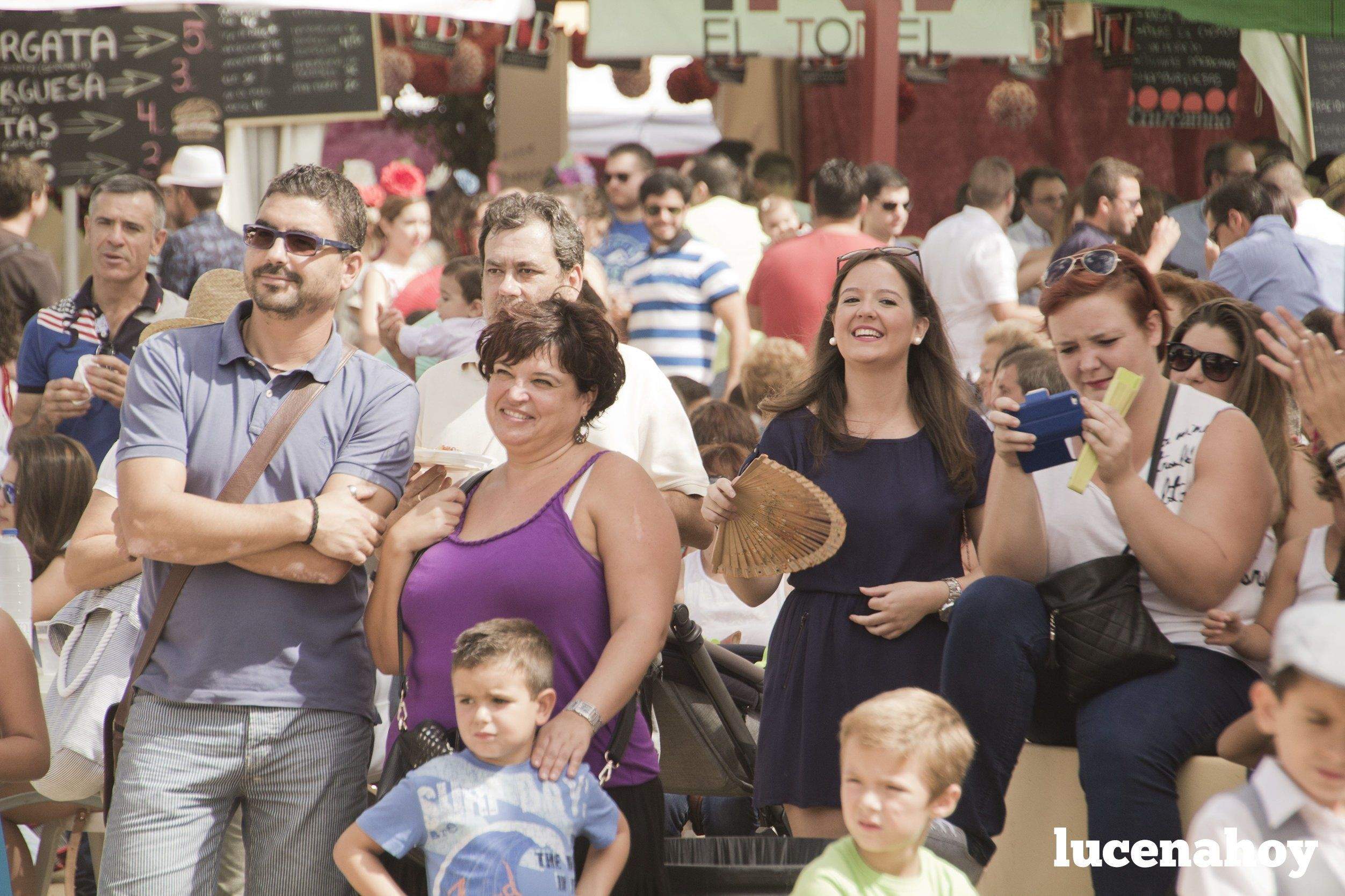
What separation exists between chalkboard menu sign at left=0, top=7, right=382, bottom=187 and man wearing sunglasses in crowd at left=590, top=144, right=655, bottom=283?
1.83m

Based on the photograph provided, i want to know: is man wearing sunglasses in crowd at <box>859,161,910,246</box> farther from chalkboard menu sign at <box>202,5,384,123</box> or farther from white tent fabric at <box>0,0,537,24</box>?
chalkboard menu sign at <box>202,5,384,123</box>

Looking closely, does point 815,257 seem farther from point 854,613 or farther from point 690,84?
point 690,84

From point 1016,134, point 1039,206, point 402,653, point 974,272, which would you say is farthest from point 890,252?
point 1016,134

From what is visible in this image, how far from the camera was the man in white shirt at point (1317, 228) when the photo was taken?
621 centimetres

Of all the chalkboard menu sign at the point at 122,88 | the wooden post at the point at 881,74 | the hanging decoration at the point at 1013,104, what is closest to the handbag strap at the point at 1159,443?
the wooden post at the point at 881,74

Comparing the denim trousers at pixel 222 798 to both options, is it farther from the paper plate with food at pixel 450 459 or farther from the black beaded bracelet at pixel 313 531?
the paper plate with food at pixel 450 459

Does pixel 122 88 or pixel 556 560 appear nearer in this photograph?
pixel 556 560

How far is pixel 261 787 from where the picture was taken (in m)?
2.93

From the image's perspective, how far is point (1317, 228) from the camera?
7.30m

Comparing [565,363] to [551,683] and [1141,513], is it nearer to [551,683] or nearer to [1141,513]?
[551,683]

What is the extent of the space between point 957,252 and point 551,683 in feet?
15.2

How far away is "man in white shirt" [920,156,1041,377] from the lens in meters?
6.76

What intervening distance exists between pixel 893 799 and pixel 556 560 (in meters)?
0.81

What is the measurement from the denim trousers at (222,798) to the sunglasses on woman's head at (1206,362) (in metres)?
2.33
